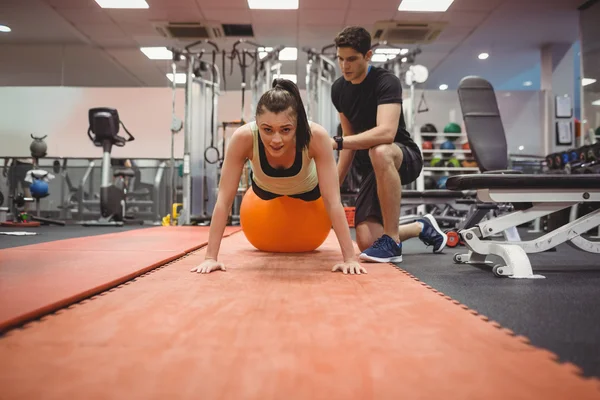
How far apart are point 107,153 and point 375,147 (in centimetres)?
447

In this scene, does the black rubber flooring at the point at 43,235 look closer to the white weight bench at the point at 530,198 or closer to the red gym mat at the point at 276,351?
the red gym mat at the point at 276,351

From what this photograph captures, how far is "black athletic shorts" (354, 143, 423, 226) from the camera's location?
238 cm

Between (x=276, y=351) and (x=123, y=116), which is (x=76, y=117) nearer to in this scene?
(x=123, y=116)

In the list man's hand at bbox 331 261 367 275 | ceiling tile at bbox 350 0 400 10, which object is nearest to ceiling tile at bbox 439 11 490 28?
ceiling tile at bbox 350 0 400 10

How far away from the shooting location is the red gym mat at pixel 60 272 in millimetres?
1139

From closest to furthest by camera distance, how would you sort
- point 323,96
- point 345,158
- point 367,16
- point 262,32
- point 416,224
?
1. point 345,158
2. point 416,224
3. point 323,96
4. point 367,16
5. point 262,32

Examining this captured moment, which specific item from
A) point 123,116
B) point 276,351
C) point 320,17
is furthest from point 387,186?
point 123,116

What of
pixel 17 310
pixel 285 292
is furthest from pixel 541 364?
pixel 17 310

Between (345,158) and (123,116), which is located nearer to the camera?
(345,158)

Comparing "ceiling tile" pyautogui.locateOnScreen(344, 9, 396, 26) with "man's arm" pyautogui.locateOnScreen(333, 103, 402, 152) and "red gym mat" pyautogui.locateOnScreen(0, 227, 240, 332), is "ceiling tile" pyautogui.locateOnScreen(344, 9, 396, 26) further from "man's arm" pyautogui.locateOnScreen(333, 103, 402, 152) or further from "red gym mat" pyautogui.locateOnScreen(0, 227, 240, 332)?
"red gym mat" pyautogui.locateOnScreen(0, 227, 240, 332)

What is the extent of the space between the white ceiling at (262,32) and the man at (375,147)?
412 centimetres

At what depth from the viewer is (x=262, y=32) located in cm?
704

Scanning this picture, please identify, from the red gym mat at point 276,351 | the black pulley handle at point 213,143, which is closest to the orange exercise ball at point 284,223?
the red gym mat at point 276,351

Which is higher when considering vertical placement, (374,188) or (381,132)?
(381,132)
